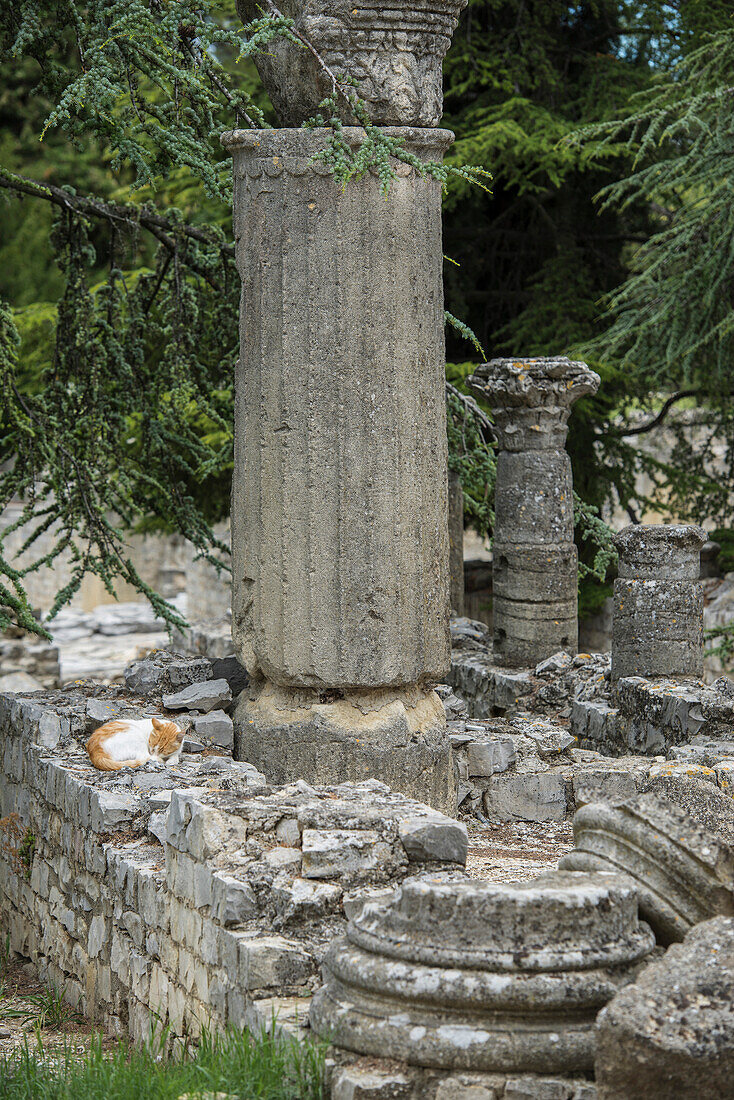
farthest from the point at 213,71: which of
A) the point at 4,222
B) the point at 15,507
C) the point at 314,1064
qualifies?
the point at 15,507

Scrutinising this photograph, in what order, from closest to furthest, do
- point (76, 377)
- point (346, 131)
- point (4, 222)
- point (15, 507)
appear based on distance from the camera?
point (346, 131), point (76, 377), point (4, 222), point (15, 507)

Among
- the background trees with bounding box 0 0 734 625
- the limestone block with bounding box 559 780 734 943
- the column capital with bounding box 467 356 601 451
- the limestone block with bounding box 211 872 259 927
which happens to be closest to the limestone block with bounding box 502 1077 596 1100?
the limestone block with bounding box 559 780 734 943

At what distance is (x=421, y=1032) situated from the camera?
11.3 ft

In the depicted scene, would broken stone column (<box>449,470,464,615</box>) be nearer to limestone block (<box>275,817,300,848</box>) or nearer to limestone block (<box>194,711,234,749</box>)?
limestone block (<box>194,711,234,749</box>)

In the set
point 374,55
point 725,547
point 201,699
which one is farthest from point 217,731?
point 725,547

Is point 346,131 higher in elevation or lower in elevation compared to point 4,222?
lower

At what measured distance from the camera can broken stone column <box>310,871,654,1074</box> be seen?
3424 mm

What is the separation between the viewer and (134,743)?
589 cm

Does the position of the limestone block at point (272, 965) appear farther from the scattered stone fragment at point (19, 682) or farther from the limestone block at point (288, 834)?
the scattered stone fragment at point (19, 682)

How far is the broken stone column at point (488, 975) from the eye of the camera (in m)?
3.42

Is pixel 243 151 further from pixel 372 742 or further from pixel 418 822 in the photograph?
pixel 418 822

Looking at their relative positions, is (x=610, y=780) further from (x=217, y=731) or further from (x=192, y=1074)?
(x=192, y=1074)

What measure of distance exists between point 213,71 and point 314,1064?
4863 mm

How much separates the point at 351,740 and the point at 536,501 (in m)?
5.05
